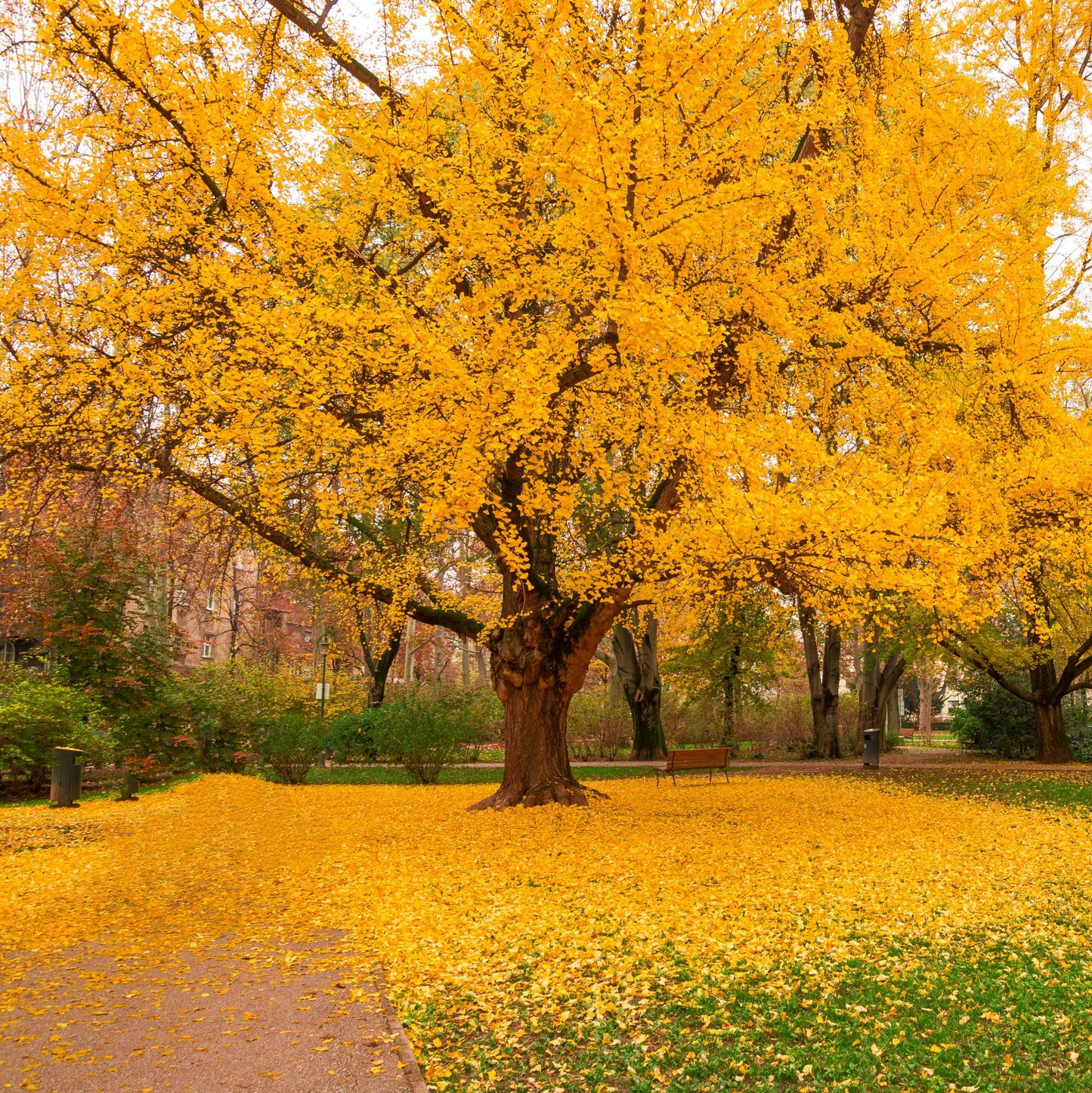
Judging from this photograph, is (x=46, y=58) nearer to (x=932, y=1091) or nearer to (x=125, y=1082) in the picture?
(x=125, y=1082)

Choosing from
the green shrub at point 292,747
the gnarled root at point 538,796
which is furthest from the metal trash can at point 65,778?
the gnarled root at point 538,796

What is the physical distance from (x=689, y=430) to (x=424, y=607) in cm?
484

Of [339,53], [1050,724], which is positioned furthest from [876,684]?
[339,53]

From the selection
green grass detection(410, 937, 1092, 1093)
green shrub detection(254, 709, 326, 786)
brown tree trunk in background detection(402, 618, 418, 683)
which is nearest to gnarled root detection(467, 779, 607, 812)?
green shrub detection(254, 709, 326, 786)

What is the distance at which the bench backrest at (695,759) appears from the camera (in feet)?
51.3

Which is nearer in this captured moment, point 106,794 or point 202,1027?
point 202,1027

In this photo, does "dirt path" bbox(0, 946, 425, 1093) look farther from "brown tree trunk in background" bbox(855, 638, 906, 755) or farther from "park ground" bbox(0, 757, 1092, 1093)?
"brown tree trunk in background" bbox(855, 638, 906, 755)

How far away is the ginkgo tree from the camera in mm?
8578

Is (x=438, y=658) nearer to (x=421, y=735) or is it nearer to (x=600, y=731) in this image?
(x=600, y=731)

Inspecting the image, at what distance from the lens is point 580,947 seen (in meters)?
5.80

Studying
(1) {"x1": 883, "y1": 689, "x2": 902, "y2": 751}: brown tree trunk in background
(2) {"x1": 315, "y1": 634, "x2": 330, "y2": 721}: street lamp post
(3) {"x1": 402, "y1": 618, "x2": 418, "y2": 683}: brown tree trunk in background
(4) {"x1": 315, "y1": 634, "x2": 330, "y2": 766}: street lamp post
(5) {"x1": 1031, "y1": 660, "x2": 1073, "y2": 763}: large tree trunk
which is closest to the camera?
(5) {"x1": 1031, "y1": 660, "x2": 1073, "y2": 763}: large tree trunk

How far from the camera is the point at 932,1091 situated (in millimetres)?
3637

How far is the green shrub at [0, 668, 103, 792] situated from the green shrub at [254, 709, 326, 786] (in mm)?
2975

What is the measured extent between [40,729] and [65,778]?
1.25 m
